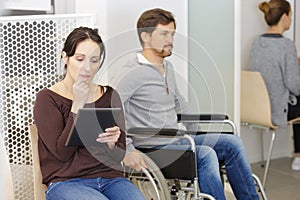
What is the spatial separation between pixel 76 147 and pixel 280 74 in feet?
6.20

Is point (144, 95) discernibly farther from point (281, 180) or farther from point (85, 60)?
point (281, 180)

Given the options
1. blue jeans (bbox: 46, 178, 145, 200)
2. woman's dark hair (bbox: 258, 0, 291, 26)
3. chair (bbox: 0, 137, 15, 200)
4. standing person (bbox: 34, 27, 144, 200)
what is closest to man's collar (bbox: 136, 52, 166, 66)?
standing person (bbox: 34, 27, 144, 200)

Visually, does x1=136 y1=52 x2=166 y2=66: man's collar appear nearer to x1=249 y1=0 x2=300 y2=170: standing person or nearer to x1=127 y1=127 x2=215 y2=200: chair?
x1=127 y1=127 x2=215 y2=200: chair

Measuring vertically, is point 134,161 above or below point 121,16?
below

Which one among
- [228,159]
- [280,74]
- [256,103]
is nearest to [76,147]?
[228,159]

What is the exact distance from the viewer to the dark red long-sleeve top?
1952 mm

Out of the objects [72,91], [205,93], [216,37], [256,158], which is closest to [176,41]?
[205,93]

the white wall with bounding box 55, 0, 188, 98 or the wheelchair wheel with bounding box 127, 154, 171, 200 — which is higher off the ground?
the white wall with bounding box 55, 0, 188, 98

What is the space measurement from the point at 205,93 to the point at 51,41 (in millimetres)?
793

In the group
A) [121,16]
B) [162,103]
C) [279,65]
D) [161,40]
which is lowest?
[162,103]

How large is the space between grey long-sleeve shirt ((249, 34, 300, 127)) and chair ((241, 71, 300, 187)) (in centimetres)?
8

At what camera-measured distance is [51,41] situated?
2357mm

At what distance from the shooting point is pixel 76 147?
6.48ft

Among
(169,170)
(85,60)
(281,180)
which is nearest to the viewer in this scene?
(85,60)
